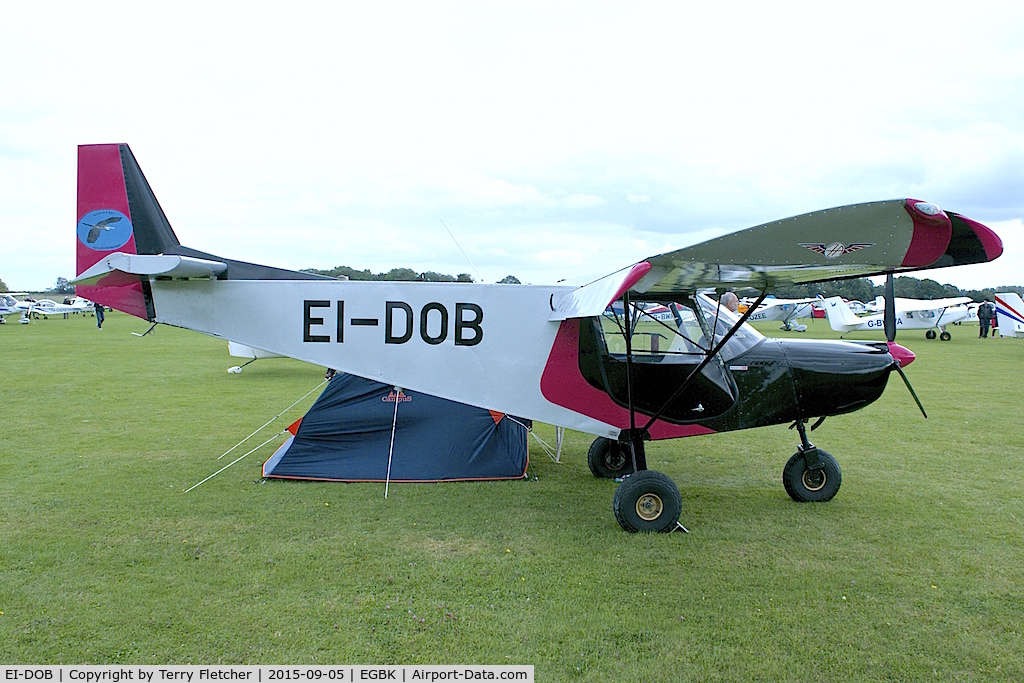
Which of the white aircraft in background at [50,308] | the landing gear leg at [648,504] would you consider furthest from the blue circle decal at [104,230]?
the white aircraft in background at [50,308]

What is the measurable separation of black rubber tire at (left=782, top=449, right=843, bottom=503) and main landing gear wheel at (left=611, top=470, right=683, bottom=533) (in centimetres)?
167

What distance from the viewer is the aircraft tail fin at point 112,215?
6.59 metres

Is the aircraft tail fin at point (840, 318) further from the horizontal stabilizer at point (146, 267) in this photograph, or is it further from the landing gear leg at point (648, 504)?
the horizontal stabilizer at point (146, 267)

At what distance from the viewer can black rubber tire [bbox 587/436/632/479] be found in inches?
313

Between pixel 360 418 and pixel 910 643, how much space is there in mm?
5577

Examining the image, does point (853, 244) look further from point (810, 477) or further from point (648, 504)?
point (810, 477)

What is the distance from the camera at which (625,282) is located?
14.8 ft

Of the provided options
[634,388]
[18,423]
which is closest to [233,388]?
[18,423]

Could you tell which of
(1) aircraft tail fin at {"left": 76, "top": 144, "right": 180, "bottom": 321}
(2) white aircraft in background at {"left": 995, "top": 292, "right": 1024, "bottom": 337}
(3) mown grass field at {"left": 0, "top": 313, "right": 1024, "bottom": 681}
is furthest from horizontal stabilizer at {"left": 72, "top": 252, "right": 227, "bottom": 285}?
(2) white aircraft in background at {"left": 995, "top": 292, "right": 1024, "bottom": 337}

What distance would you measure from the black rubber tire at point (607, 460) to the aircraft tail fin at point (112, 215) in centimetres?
494

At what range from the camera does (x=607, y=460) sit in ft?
26.1

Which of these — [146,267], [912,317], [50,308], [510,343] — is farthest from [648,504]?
[50,308]

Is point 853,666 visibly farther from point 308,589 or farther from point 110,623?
point 110,623

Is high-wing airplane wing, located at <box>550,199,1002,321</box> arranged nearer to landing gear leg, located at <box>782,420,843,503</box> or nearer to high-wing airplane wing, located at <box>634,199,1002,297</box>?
high-wing airplane wing, located at <box>634,199,1002,297</box>
